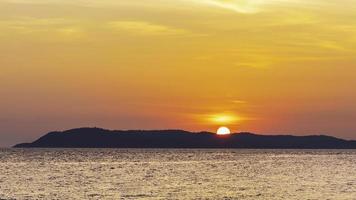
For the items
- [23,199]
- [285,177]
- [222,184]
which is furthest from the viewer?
[285,177]

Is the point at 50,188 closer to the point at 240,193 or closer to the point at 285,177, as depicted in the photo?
the point at 240,193

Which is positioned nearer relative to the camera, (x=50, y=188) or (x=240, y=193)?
(x=240, y=193)

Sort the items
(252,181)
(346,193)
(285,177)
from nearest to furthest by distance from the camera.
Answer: (346,193) < (252,181) < (285,177)

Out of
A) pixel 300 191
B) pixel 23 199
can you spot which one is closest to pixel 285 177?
pixel 300 191

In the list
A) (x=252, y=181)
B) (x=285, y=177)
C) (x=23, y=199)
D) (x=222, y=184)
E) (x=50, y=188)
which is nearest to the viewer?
(x=23, y=199)

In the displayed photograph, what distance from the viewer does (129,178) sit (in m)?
120

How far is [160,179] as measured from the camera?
11662 cm

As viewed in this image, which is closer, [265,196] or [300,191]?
[265,196]

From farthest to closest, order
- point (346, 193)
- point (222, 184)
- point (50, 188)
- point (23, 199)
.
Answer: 1. point (222, 184)
2. point (50, 188)
3. point (346, 193)
4. point (23, 199)

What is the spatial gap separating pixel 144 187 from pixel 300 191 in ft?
58.3

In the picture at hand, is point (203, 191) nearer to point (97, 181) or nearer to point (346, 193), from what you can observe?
point (346, 193)

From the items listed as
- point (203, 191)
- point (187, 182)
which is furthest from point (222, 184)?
point (203, 191)

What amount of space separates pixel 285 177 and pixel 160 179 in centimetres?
2046

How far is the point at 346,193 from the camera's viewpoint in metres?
90.8
